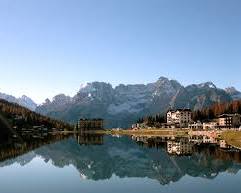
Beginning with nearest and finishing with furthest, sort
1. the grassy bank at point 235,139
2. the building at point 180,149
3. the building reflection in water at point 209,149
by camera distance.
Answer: the building reflection in water at point 209,149
the building at point 180,149
the grassy bank at point 235,139

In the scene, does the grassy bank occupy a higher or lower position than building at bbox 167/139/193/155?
higher

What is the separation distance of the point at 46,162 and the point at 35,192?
5121 cm

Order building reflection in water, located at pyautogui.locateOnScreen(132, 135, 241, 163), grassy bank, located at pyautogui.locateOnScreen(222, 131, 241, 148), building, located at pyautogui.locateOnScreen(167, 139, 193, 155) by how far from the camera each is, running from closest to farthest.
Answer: building reflection in water, located at pyautogui.locateOnScreen(132, 135, 241, 163) < building, located at pyautogui.locateOnScreen(167, 139, 193, 155) < grassy bank, located at pyautogui.locateOnScreen(222, 131, 241, 148)

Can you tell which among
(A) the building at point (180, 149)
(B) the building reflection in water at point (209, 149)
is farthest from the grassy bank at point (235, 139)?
(A) the building at point (180, 149)

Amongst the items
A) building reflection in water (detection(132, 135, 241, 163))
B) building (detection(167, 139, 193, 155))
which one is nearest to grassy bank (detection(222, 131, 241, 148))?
building reflection in water (detection(132, 135, 241, 163))

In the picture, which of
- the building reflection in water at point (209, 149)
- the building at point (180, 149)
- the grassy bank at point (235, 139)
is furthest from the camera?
the grassy bank at point (235, 139)

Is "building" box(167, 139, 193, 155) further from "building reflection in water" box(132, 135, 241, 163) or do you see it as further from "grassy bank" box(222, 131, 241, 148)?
"grassy bank" box(222, 131, 241, 148)

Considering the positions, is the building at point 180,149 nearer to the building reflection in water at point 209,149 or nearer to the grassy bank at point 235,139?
the building reflection in water at point 209,149

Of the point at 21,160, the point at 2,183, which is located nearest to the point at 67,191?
the point at 2,183

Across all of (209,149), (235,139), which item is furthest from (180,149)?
(235,139)

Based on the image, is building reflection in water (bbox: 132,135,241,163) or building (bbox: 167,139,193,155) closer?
building reflection in water (bbox: 132,135,241,163)

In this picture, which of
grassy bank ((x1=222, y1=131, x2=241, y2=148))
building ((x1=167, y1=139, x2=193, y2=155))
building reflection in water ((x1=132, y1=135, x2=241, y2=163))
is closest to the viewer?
building reflection in water ((x1=132, y1=135, x2=241, y2=163))

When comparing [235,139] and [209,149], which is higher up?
[235,139]

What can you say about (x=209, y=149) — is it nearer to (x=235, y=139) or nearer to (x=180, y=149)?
(x=180, y=149)
